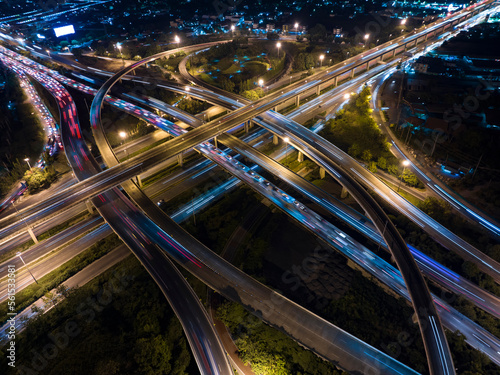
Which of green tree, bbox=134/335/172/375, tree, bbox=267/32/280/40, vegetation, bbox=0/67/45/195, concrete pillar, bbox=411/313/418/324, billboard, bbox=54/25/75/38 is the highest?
billboard, bbox=54/25/75/38

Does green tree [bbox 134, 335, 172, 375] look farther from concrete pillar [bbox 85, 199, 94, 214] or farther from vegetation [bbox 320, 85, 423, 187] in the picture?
vegetation [bbox 320, 85, 423, 187]

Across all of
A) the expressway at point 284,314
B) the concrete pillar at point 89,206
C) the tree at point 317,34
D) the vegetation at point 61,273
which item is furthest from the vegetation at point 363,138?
the tree at point 317,34

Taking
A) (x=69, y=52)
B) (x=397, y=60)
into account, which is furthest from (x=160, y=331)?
(x=69, y=52)

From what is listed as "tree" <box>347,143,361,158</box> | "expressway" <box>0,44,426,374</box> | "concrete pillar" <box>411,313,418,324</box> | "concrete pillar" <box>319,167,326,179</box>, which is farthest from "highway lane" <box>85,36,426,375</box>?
"tree" <box>347,143,361,158</box>

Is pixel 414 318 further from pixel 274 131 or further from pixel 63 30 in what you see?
pixel 63 30

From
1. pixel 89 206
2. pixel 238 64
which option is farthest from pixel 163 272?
pixel 238 64

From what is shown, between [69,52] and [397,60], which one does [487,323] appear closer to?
[397,60]

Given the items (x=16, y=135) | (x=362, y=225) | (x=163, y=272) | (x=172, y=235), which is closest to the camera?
(x=163, y=272)
